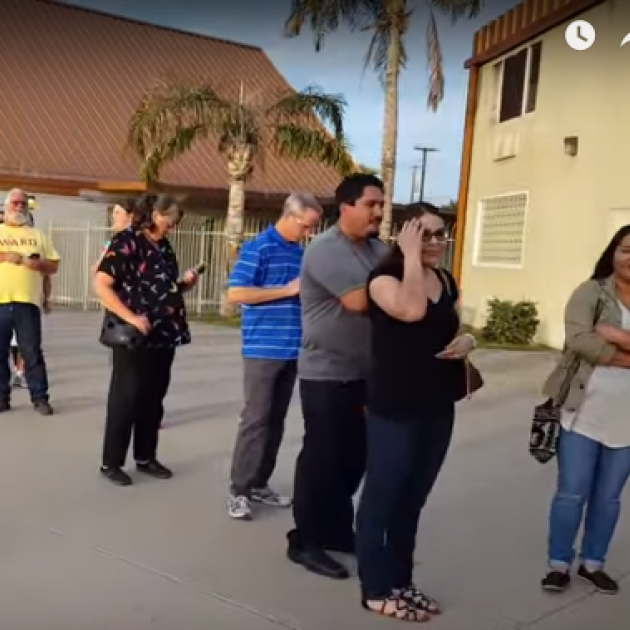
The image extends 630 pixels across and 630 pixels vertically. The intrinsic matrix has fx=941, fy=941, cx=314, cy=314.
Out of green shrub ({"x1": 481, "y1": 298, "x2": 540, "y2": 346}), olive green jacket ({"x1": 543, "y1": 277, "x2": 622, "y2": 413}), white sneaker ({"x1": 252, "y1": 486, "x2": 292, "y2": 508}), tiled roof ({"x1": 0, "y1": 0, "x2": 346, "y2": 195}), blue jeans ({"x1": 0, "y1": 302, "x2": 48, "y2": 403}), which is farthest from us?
tiled roof ({"x1": 0, "y1": 0, "x2": 346, "y2": 195})

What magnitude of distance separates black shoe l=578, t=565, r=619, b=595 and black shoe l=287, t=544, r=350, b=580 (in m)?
1.09

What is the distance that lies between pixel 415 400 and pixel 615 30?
1184 centimetres

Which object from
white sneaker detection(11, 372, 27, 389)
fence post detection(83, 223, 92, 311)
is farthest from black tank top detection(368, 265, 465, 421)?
fence post detection(83, 223, 92, 311)

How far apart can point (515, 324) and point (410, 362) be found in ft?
40.2

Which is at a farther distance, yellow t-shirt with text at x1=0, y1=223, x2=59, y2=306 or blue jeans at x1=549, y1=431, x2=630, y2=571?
yellow t-shirt with text at x1=0, y1=223, x2=59, y2=306

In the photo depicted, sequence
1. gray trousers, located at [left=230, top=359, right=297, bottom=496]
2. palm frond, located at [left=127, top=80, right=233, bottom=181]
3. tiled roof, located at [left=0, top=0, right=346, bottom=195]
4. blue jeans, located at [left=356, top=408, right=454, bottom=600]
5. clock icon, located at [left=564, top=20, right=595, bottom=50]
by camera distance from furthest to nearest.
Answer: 1. tiled roof, located at [left=0, top=0, right=346, bottom=195]
2. palm frond, located at [left=127, top=80, right=233, bottom=181]
3. clock icon, located at [left=564, top=20, right=595, bottom=50]
4. gray trousers, located at [left=230, top=359, right=297, bottom=496]
5. blue jeans, located at [left=356, top=408, right=454, bottom=600]

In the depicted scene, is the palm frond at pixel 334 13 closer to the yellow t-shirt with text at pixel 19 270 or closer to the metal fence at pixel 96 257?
the metal fence at pixel 96 257

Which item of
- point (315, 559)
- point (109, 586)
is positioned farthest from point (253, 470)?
point (109, 586)

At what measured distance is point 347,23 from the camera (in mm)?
17656

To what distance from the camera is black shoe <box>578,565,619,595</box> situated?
13.7 feet

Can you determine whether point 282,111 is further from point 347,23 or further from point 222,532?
point 222,532

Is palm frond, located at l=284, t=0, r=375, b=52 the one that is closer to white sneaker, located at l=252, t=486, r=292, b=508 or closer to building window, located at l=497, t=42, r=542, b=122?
building window, located at l=497, t=42, r=542, b=122

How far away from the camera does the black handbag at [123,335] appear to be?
542cm

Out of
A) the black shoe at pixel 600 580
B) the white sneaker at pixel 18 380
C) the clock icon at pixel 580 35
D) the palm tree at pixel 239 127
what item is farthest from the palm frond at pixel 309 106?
the black shoe at pixel 600 580
